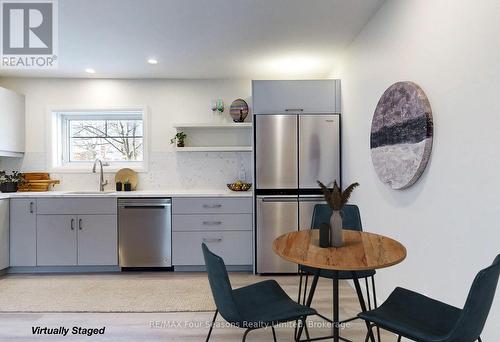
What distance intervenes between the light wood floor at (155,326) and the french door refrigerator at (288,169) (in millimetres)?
856

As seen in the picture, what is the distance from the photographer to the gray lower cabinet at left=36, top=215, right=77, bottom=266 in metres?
3.40

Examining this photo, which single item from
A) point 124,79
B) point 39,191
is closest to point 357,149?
point 124,79

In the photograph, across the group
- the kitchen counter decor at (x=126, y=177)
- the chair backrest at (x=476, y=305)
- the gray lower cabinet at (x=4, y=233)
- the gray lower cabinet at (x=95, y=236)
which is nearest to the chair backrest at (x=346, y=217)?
the chair backrest at (x=476, y=305)

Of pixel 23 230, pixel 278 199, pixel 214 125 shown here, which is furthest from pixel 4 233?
pixel 278 199

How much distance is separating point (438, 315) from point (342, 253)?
1.68ft

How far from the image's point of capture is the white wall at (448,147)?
1.37m

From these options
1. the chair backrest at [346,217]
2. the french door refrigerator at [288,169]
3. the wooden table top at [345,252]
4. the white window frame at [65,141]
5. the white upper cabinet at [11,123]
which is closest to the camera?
the wooden table top at [345,252]

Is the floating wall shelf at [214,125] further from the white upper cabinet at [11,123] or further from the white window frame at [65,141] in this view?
the white upper cabinet at [11,123]

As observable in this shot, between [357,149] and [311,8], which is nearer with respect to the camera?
[311,8]

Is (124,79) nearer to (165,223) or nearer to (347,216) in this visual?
(165,223)

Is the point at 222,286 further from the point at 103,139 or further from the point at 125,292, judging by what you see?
the point at 103,139

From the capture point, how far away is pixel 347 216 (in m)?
2.31

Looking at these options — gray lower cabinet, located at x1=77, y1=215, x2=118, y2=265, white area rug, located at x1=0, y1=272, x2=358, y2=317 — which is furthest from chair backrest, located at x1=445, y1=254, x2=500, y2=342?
gray lower cabinet, located at x1=77, y1=215, x2=118, y2=265

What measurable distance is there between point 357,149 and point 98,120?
3554mm
